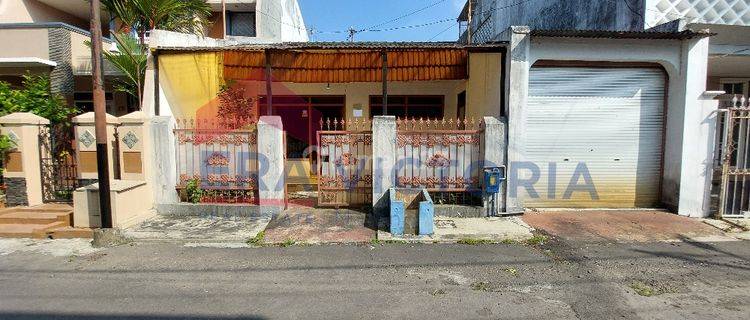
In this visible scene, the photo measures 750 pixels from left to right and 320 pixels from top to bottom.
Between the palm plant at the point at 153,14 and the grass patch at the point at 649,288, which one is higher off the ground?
the palm plant at the point at 153,14

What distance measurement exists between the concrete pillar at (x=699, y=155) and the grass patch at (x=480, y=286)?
18.3 feet

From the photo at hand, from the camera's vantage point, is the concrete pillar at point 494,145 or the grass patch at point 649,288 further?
the concrete pillar at point 494,145

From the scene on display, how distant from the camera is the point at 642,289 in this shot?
4125mm

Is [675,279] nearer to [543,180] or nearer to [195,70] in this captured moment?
[543,180]

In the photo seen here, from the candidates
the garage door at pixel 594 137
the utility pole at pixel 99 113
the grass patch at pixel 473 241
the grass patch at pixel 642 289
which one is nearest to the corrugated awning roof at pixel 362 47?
the garage door at pixel 594 137

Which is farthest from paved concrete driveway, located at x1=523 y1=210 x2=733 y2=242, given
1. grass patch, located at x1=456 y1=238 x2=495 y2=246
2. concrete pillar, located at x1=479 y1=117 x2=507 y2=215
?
grass patch, located at x1=456 y1=238 x2=495 y2=246

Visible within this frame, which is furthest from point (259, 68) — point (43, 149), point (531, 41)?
point (531, 41)

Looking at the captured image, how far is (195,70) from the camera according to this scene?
841 centimetres

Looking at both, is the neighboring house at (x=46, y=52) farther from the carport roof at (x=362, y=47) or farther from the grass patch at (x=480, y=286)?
the grass patch at (x=480, y=286)

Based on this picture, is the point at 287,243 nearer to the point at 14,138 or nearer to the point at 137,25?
the point at 14,138

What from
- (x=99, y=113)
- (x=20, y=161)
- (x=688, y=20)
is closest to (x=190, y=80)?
(x=99, y=113)

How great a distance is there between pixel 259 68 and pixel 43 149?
447cm

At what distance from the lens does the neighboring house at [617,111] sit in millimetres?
7164

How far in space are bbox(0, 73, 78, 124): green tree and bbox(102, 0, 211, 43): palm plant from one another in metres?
2.25
